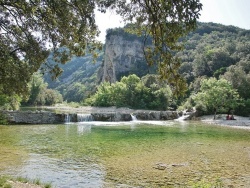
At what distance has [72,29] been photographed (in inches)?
334

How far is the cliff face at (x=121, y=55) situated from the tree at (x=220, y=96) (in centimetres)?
6286

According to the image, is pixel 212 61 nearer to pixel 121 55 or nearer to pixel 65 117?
pixel 65 117

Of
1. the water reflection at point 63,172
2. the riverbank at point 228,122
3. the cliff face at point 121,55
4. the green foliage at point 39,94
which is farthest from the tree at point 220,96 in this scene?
the cliff face at point 121,55

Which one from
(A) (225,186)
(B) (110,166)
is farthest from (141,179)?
(A) (225,186)

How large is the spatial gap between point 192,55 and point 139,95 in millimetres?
33365

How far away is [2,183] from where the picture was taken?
7.09 meters

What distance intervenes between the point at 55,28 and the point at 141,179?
6.50m

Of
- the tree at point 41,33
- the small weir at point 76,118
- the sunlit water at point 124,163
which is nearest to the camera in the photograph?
the tree at point 41,33

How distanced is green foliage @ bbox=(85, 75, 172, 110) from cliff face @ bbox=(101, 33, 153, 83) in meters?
41.0

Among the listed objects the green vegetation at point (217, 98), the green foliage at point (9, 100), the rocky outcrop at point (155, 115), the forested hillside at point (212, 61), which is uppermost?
the forested hillside at point (212, 61)

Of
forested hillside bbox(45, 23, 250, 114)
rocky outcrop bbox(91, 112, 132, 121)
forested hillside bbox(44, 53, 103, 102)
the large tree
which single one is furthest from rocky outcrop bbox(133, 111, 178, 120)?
forested hillside bbox(44, 53, 103, 102)

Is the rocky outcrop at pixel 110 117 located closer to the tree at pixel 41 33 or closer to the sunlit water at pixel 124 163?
the sunlit water at pixel 124 163

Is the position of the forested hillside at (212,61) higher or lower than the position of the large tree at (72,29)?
higher

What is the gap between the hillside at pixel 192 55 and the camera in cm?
6788
